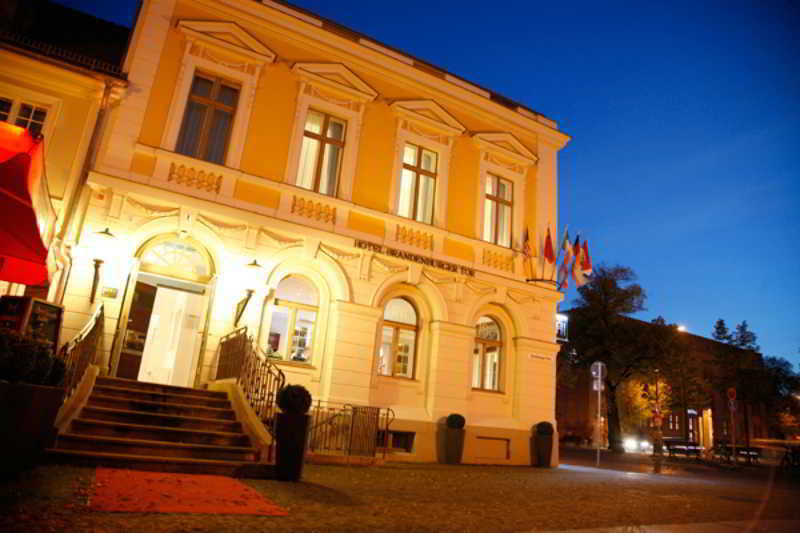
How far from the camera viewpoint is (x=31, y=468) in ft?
19.7

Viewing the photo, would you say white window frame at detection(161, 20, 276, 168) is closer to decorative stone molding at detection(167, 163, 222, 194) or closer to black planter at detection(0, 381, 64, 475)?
decorative stone molding at detection(167, 163, 222, 194)

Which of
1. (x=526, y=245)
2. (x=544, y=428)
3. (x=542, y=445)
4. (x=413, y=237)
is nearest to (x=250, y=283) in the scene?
(x=413, y=237)

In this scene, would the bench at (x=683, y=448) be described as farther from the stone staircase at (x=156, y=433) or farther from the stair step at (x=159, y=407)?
the stone staircase at (x=156, y=433)

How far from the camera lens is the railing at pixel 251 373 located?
9117 mm

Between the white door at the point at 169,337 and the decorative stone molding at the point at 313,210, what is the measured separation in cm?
315

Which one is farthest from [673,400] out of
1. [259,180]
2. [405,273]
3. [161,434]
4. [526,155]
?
[161,434]

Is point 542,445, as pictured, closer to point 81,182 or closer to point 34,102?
point 81,182

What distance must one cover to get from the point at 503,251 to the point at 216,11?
32.3ft

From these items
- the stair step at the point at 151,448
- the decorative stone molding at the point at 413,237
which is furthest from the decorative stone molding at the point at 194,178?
the stair step at the point at 151,448

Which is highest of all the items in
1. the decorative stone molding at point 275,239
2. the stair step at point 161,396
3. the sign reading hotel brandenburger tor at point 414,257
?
the sign reading hotel brandenburger tor at point 414,257

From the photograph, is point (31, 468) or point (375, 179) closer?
point (31, 468)

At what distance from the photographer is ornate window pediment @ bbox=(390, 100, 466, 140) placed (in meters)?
15.1

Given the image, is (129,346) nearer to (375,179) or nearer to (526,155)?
(375,179)

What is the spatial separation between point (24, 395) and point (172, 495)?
1.81 metres
